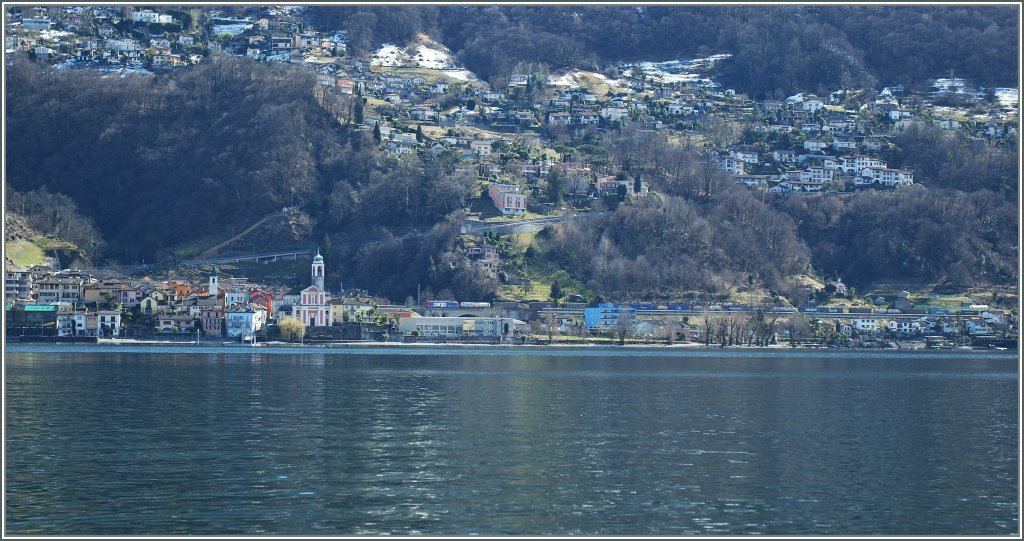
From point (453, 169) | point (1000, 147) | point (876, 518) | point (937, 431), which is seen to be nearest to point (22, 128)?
point (453, 169)

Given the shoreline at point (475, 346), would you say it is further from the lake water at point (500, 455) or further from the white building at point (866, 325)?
the lake water at point (500, 455)

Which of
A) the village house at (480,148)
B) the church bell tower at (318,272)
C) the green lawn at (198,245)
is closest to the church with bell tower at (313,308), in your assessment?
the church bell tower at (318,272)

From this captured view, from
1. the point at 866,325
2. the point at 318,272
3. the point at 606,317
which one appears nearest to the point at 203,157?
the point at 318,272

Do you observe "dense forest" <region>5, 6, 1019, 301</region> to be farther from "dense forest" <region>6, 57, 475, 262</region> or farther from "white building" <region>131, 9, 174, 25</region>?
"white building" <region>131, 9, 174, 25</region>

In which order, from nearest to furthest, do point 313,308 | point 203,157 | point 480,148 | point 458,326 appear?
point 458,326, point 313,308, point 480,148, point 203,157

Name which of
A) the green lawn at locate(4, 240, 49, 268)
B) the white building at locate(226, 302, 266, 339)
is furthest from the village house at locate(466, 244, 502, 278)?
the green lawn at locate(4, 240, 49, 268)

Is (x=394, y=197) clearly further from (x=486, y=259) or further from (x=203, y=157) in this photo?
(x=203, y=157)
